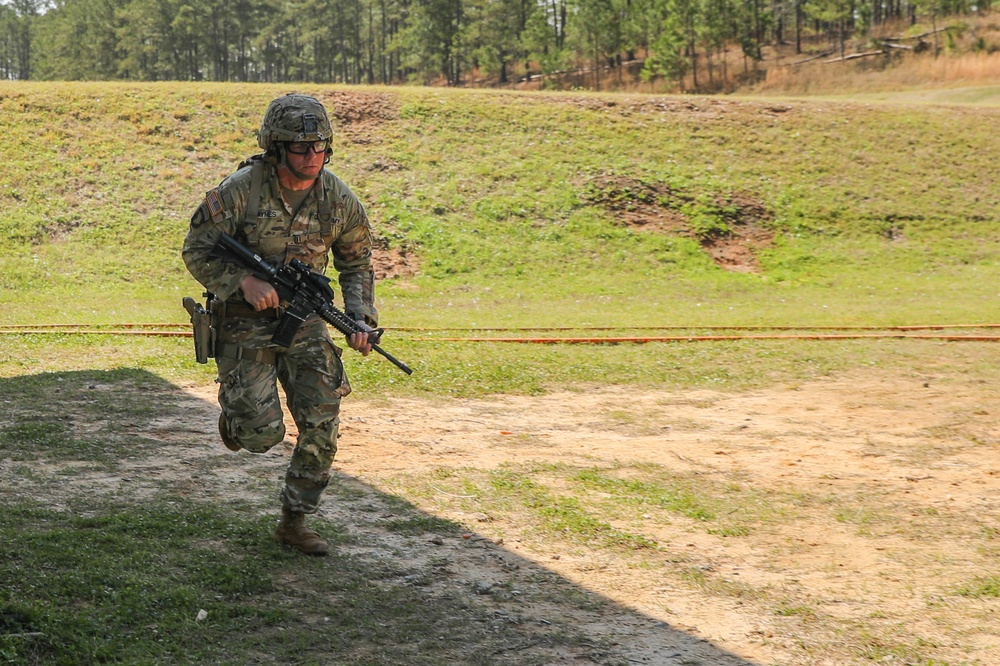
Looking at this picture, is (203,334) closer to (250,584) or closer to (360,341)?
(360,341)

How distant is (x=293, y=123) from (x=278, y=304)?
91 cm

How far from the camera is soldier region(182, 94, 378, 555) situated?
16.9 ft

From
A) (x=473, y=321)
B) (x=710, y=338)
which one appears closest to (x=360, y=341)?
(x=710, y=338)

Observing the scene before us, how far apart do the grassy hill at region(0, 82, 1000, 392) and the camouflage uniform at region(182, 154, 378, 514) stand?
8006 mm

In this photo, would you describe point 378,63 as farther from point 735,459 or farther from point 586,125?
point 735,459

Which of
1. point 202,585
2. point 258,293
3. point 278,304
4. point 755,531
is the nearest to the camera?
point 202,585

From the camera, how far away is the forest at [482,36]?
6244 cm

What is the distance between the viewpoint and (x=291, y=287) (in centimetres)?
529

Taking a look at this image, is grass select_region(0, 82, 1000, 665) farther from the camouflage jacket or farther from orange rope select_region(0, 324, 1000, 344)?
the camouflage jacket

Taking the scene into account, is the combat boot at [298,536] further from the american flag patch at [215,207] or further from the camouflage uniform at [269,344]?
the american flag patch at [215,207]

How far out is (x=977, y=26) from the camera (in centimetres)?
6212

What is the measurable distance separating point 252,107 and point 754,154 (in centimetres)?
1319

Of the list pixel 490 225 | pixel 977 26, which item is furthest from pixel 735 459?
pixel 977 26

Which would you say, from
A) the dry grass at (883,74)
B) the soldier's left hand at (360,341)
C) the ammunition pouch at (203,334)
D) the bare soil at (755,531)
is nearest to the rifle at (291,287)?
the soldier's left hand at (360,341)
